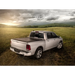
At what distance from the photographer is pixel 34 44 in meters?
4.39

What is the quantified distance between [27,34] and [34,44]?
8.25 feet

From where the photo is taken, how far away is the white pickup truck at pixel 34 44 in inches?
167

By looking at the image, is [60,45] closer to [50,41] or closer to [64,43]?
[64,43]

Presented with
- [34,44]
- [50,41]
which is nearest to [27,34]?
[50,41]

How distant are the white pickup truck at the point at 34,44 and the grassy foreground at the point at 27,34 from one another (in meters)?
0.93

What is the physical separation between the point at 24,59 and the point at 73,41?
3.67 metres

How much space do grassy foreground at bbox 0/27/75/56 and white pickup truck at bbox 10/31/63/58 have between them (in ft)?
3.04

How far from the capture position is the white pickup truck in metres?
4.23

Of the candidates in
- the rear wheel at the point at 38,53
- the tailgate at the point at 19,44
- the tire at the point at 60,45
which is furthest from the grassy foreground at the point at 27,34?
the rear wheel at the point at 38,53

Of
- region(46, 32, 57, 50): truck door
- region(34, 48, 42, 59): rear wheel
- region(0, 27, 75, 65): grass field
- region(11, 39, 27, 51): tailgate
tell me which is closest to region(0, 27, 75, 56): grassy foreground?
region(0, 27, 75, 65): grass field

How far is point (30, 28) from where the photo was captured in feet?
20.7

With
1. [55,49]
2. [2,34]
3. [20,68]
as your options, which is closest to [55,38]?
[55,49]

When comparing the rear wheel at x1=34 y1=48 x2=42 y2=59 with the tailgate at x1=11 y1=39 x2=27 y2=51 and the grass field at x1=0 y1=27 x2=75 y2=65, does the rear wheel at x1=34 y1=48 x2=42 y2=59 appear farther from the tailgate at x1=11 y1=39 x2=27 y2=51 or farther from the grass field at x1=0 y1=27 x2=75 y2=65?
the tailgate at x1=11 y1=39 x2=27 y2=51

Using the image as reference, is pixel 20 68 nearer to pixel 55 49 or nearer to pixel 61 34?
pixel 55 49
